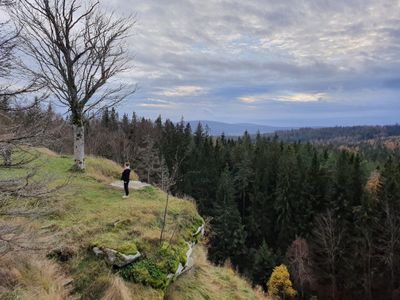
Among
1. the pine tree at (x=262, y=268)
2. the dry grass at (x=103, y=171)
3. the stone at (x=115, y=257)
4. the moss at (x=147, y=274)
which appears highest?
the dry grass at (x=103, y=171)

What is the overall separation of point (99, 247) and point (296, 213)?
44.3 m

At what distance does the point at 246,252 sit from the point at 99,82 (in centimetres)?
3680

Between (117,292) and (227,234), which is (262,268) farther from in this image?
(117,292)

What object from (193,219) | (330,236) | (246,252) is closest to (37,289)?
(193,219)

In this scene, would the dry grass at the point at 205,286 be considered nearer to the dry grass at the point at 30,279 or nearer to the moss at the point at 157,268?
the moss at the point at 157,268

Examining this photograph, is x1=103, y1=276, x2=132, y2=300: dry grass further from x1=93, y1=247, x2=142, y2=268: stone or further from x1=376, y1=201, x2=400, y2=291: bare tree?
x1=376, y1=201, x2=400, y2=291: bare tree

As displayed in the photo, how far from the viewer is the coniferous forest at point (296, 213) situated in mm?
40562

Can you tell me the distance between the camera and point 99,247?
9914 mm

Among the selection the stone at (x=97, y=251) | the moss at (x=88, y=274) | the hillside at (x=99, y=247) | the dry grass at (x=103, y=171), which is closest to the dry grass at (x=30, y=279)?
the hillside at (x=99, y=247)

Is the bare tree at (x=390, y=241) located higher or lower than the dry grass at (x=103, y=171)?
lower

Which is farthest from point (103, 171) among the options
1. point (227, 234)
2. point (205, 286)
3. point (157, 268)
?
point (227, 234)

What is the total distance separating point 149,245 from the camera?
10.8 m

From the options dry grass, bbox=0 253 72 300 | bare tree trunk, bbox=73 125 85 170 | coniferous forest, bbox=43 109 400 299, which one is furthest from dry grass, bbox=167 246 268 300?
coniferous forest, bbox=43 109 400 299

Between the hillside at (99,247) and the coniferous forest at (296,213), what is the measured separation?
740 inches
